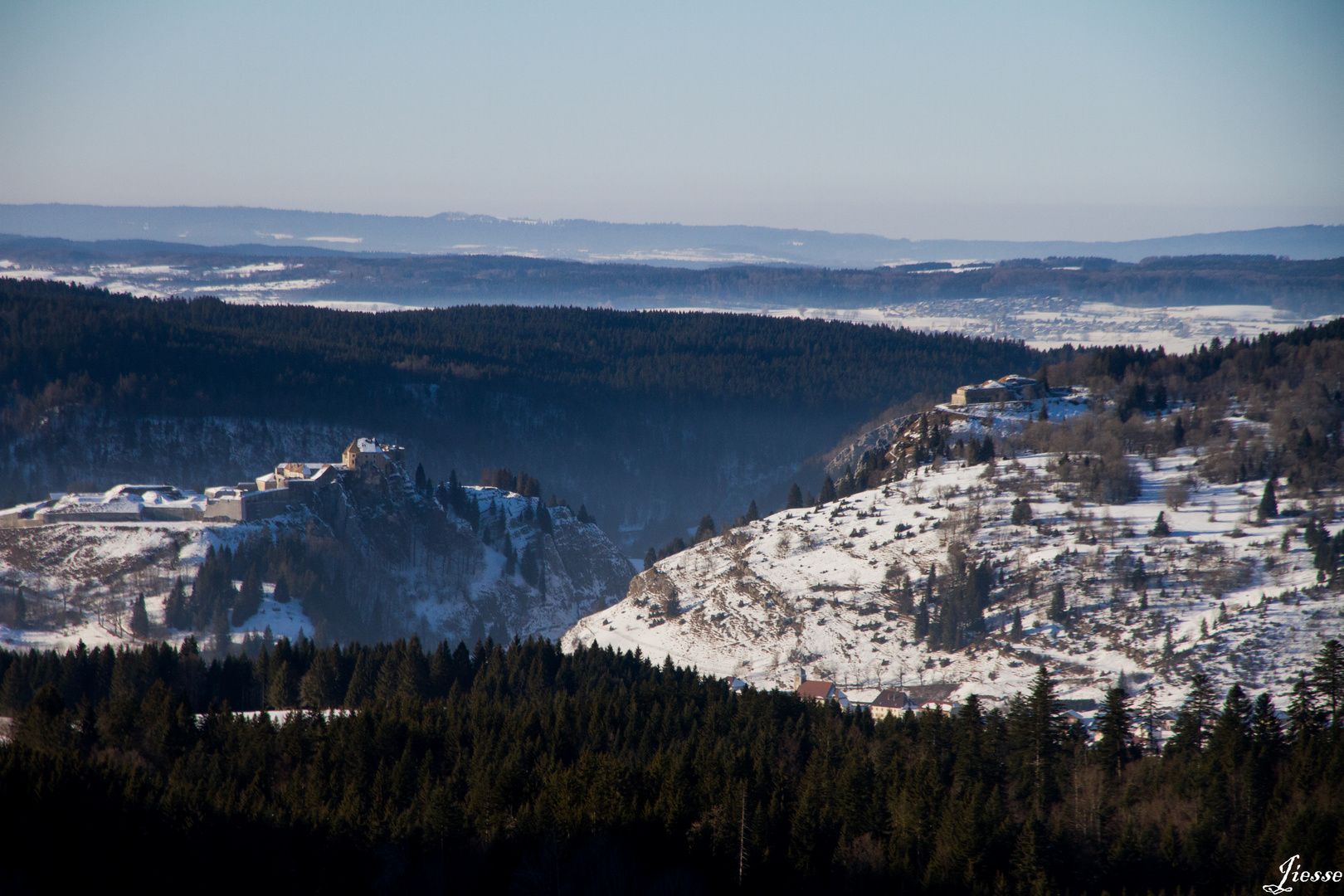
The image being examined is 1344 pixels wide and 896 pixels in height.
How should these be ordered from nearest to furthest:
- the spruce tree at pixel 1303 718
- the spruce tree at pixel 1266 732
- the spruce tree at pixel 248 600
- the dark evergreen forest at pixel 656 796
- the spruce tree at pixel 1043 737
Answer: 1. the dark evergreen forest at pixel 656 796
2. the spruce tree at pixel 1043 737
3. the spruce tree at pixel 1266 732
4. the spruce tree at pixel 1303 718
5. the spruce tree at pixel 248 600

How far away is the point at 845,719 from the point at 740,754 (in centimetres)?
1937

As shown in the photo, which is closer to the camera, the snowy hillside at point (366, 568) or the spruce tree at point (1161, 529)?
the spruce tree at point (1161, 529)

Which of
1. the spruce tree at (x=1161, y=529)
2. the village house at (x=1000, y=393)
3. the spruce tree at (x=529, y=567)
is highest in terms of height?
the village house at (x=1000, y=393)

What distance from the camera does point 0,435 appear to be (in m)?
199

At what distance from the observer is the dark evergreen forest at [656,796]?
2021 inches

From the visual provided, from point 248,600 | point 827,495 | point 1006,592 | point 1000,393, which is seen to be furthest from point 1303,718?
point 1000,393

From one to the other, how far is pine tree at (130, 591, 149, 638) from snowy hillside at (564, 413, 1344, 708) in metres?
41.5

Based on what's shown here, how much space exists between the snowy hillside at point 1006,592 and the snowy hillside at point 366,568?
18697mm

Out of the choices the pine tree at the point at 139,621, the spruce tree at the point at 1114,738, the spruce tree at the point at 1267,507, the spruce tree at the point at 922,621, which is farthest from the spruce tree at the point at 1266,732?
the pine tree at the point at 139,621

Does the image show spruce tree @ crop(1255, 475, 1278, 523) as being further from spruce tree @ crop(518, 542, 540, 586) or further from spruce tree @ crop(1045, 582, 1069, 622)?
spruce tree @ crop(518, 542, 540, 586)

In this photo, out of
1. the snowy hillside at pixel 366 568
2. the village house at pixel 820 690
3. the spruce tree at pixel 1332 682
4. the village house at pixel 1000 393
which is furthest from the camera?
the village house at pixel 1000 393

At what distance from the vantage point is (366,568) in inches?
5906

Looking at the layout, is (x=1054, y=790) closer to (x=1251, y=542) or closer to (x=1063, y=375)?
(x=1251, y=542)

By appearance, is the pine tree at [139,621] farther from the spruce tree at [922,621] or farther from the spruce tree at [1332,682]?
the spruce tree at [1332,682]
